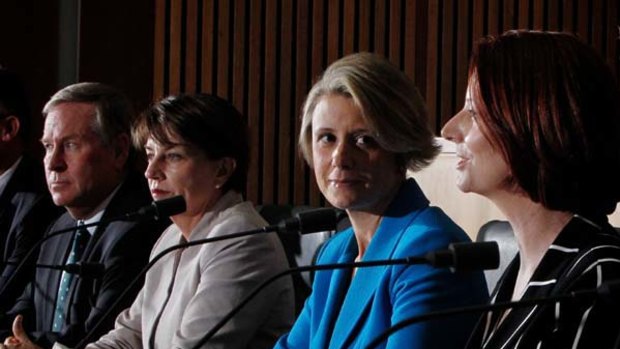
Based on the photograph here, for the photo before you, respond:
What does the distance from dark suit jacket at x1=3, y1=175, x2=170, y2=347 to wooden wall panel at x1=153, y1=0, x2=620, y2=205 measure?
2760mm

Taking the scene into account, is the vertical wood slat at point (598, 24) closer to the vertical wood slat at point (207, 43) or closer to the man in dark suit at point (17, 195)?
the vertical wood slat at point (207, 43)

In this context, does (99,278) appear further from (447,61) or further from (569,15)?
(569,15)

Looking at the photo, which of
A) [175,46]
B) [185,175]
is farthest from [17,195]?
[175,46]

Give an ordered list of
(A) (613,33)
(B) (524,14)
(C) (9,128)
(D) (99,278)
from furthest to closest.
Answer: (B) (524,14), (A) (613,33), (C) (9,128), (D) (99,278)

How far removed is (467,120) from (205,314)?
126 centimetres

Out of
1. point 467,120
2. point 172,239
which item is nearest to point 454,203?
point 172,239

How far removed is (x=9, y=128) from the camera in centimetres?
511

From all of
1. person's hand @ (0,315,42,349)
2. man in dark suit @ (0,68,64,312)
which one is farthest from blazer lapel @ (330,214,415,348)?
man in dark suit @ (0,68,64,312)

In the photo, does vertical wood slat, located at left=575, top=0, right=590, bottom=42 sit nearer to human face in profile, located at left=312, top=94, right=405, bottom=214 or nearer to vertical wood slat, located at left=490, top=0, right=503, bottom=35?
vertical wood slat, located at left=490, top=0, right=503, bottom=35

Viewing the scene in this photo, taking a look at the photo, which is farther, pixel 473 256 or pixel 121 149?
pixel 121 149

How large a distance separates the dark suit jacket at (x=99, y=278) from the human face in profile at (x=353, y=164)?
1.25 m

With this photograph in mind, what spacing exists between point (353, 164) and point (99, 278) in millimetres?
1256

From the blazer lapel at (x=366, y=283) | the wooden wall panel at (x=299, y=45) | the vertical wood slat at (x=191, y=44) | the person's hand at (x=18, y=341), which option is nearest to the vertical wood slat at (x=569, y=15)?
the wooden wall panel at (x=299, y=45)

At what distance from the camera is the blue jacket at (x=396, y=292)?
248 cm
